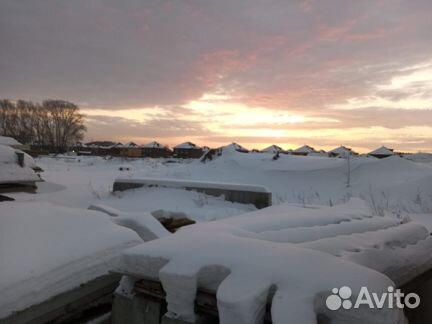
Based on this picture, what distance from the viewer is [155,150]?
77.3 m

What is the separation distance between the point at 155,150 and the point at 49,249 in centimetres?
7500

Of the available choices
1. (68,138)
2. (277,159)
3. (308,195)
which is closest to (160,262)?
(308,195)

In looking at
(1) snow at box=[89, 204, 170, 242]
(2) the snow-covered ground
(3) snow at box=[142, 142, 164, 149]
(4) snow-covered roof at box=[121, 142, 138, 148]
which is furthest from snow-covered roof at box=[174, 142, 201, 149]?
(1) snow at box=[89, 204, 170, 242]

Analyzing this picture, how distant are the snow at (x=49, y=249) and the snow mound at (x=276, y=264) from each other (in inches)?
25.1

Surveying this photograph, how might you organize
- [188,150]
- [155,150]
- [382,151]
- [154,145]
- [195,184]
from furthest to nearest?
[154,145], [155,150], [188,150], [382,151], [195,184]

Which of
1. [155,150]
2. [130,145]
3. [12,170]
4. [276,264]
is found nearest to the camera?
[276,264]

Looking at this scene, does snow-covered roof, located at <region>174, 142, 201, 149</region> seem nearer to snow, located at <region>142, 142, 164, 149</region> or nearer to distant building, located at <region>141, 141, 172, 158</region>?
distant building, located at <region>141, 141, 172, 158</region>

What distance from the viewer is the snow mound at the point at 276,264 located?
2033 millimetres

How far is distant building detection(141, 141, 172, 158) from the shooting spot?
75.4m

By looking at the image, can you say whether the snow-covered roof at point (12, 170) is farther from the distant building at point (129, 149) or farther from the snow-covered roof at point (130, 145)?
the snow-covered roof at point (130, 145)

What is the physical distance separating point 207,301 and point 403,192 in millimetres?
11149

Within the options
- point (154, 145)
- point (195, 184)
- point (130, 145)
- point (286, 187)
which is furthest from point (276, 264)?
point (130, 145)

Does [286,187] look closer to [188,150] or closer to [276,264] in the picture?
[276,264]

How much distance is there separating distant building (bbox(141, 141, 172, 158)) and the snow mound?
7205cm
